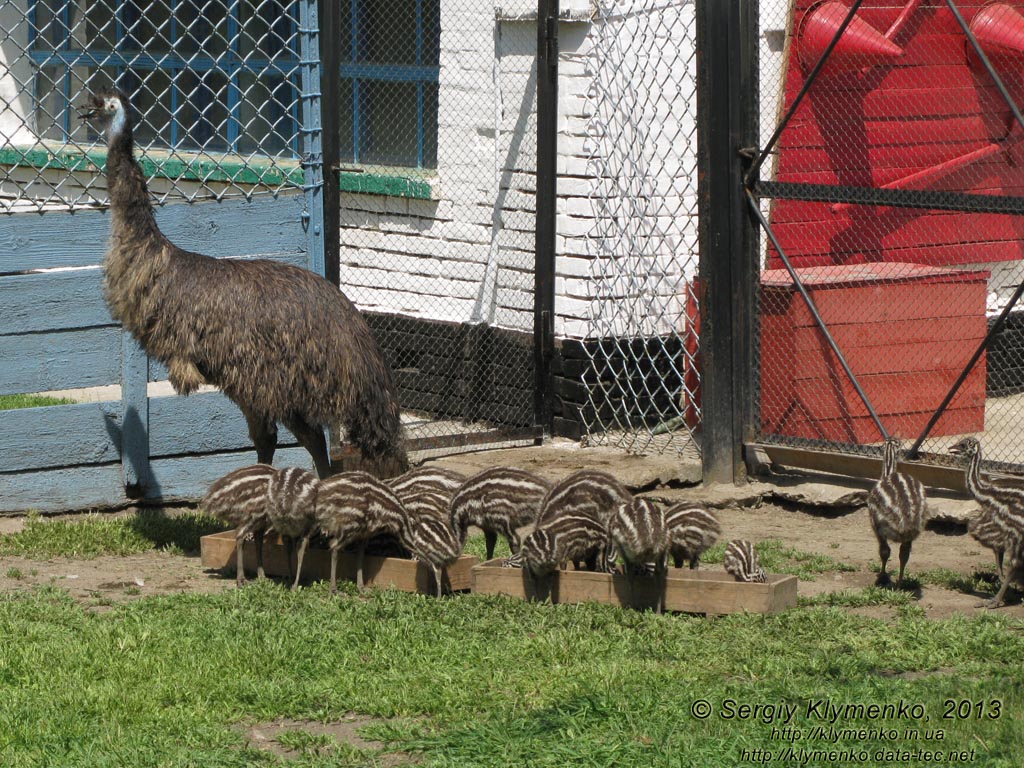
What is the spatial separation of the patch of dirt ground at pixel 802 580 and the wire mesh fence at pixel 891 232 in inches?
31.9

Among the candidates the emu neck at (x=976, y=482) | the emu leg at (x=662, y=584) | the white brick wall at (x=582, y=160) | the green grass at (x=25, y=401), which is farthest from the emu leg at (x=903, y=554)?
the green grass at (x=25, y=401)

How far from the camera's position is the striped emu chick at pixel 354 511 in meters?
7.44

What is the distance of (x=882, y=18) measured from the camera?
479 inches

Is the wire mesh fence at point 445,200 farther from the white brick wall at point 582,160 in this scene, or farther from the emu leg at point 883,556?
the emu leg at point 883,556

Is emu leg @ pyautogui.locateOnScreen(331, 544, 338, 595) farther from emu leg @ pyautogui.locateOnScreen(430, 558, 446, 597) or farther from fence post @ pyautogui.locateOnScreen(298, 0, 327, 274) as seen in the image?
fence post @ pyautogui.locateOnScreen(298, 0, 327, 274)

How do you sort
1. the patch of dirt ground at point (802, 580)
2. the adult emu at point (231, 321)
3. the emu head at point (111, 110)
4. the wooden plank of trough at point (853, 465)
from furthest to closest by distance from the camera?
the wooden plank of trough at point (853, 465) → the emu head at point (111, 110) → the adult emu at point (231, 321) → the patch of dirt ground at point (802, 580)

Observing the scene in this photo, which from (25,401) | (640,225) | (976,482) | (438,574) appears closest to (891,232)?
(640,225)

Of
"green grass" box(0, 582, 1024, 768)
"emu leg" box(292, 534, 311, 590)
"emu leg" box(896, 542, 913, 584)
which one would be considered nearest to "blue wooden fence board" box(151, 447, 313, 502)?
"green grass" box(0, 582, 1024, 768)

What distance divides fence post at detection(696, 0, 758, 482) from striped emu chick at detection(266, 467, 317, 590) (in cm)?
358

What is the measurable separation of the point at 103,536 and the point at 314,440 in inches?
53.9

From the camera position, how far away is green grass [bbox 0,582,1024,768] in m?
5.41

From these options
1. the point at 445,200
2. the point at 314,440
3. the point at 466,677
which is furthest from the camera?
the point at 445,200

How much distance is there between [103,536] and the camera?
8758mm

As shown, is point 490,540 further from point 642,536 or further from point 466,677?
point 466,677
